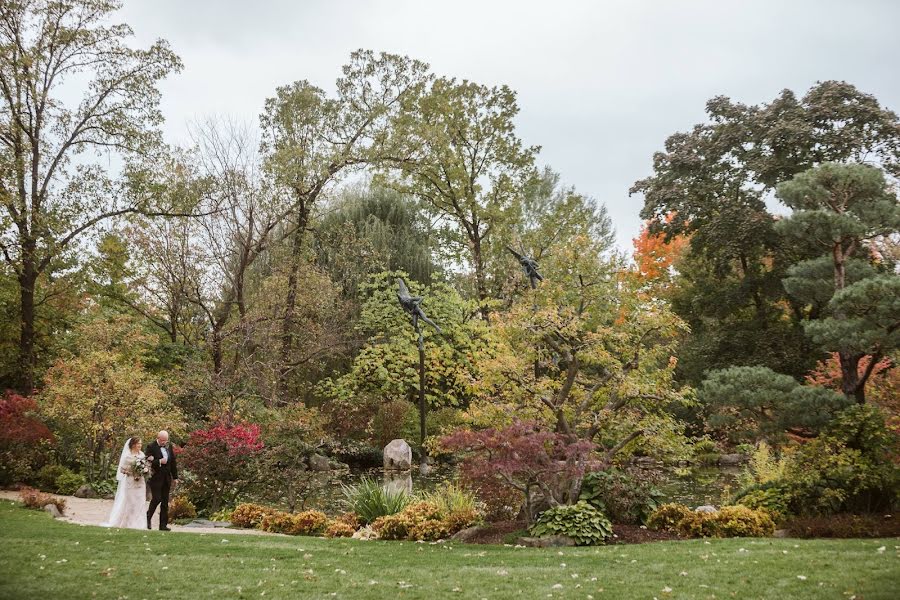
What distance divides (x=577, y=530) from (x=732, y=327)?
37.1ft

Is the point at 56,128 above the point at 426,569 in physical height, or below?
above

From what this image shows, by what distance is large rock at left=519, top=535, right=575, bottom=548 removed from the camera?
882 cm

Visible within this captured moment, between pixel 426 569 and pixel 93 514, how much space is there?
25.2 ft

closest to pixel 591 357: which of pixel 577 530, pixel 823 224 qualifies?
pixel 577 530

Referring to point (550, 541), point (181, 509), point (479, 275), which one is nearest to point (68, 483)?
point (181, 509)

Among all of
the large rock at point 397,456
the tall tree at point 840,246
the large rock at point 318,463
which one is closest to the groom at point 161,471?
the large rock at point 318,463

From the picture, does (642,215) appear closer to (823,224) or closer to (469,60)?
(823,224)

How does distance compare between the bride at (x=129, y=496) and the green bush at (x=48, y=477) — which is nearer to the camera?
the bride at (x=129, y=496)

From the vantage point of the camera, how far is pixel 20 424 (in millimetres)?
14352

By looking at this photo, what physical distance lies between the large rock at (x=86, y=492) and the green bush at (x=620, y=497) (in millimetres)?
10316

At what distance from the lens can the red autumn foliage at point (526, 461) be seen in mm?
9172

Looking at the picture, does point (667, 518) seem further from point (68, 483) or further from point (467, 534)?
point (68, 483)

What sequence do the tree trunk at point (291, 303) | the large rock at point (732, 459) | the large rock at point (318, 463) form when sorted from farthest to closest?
the tree trunk at point (291, 303)
the large rock at point (732, 459)
the large rock at point (318, 463)

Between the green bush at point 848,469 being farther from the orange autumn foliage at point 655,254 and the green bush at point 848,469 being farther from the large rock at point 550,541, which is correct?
the orange autumn foliage at point 655,254
